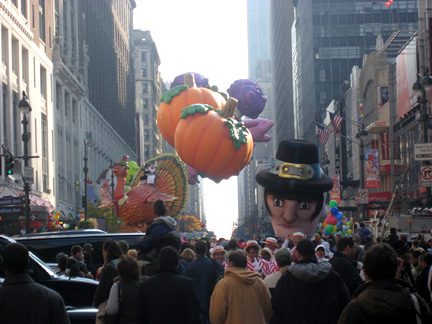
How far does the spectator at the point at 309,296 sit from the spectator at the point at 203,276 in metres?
3.16

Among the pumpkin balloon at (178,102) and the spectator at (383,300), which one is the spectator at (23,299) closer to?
the spectator at (383,300)

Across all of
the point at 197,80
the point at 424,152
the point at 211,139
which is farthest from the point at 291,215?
the point at 424,152

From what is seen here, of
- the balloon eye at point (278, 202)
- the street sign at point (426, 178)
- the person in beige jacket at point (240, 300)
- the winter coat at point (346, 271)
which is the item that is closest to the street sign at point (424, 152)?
the street sign at point (426, 178)

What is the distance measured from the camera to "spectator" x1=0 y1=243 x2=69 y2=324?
6199 millimetres

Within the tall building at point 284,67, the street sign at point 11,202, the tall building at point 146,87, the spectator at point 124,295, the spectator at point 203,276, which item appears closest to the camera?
the spectator at point 124,295

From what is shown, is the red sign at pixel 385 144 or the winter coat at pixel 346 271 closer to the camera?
the winter coat at pixel 346 271

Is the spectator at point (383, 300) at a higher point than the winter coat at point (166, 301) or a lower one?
higher

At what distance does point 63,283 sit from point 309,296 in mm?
3720

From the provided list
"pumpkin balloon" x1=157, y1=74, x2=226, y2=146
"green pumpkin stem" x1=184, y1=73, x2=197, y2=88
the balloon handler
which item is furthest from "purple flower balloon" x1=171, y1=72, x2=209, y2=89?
the balloon handler

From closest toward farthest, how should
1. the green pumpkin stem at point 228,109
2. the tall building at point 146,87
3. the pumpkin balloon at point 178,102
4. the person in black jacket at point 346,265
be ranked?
the person in black jacket at point 346,265, the green pumpkin stem at point 228,109, the pumpkin balloon at point 178,102, the tall building at point 146,87

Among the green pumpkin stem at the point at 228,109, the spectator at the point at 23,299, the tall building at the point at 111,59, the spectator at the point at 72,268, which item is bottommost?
the spectator at the point at 72,268

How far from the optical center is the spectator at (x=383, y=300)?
5.35 metres

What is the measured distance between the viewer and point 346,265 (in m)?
9.86

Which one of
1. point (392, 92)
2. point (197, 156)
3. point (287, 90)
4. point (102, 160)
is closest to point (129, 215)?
point (197, 156)
